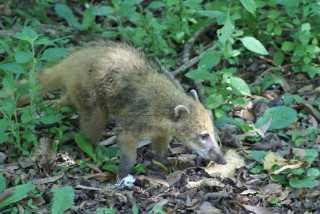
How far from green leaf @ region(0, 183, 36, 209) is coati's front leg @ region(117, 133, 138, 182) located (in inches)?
53.8

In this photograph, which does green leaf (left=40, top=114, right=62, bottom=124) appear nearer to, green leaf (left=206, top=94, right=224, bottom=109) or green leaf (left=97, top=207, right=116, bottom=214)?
green leaf (left=97, top=207, right=116, bottom=214)

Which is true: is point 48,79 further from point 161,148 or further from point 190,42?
point 190,42

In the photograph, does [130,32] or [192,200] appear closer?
[192,200]

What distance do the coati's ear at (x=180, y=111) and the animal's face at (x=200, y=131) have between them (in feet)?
0.04

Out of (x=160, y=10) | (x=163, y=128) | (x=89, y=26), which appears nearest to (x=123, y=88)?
(x=163, y=128)

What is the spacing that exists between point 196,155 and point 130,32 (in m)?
2.95

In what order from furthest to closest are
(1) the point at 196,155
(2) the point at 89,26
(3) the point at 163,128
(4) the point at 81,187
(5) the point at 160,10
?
(5) the point at 160,10 < (2) the point at 89,26 < (1) the point at 196,155 < (3) the point at 163,128 < (4) the point at 81,187

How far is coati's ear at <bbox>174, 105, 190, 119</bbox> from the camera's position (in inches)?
261

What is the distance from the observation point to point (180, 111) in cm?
671

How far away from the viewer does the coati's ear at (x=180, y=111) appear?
664 centimetres

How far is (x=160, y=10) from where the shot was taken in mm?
10828

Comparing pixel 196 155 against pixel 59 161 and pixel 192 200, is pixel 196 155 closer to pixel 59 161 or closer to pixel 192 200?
pixel 192 200

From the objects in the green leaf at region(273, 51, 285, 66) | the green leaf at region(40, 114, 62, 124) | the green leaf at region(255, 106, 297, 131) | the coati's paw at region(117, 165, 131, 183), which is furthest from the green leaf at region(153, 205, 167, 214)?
the green leaf at region(273, 51, 285, 66)

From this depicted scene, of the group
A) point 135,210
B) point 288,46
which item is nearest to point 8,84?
point 135,210
